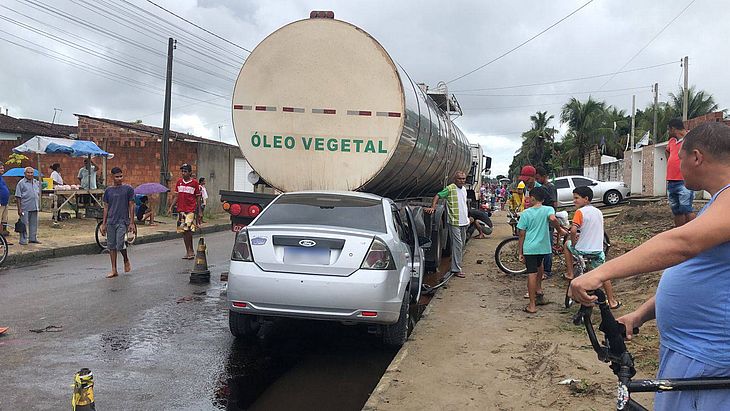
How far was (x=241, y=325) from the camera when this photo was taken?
20.0 ft

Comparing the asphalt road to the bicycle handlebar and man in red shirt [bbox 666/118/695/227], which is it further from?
man in red shirt [bbox 666/118/695/227]

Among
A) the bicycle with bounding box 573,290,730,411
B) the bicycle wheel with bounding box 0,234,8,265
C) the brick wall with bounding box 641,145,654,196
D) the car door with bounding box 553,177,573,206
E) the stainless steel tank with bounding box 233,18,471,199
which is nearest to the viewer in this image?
the bicycle with bounding box 573,290,730,411

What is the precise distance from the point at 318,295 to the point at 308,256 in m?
0.38

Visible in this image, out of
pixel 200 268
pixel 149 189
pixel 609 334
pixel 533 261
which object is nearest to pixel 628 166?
pixel 149 189

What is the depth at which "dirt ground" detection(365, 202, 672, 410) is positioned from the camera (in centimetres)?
445

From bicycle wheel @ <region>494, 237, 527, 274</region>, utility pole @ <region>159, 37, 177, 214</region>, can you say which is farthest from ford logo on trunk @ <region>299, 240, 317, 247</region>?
utility pole @ <region>159, 37, 177, 214</region>

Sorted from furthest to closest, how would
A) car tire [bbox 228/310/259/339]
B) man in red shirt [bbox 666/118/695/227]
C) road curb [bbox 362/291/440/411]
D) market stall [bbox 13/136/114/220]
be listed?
market stall [bbox 13/136/114/220] < man in red shirt [bbox 666/118/695/227] < car tire [bbox 228/310/259/339] < road curb [bbox 362/291/440/411]

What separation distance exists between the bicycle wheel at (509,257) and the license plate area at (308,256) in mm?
5507

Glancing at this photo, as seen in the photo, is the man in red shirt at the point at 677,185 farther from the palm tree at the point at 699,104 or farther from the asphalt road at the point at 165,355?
the palm tree at the point at 699,104

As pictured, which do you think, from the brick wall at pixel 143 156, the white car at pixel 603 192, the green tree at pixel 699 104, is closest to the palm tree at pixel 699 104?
the green tree at pixel 699 104

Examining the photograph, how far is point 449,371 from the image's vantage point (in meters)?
5.10

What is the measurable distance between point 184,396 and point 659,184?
26.5 metres

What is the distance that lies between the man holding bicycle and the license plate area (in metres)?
3.31

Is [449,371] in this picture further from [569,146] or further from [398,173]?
[569,146]
